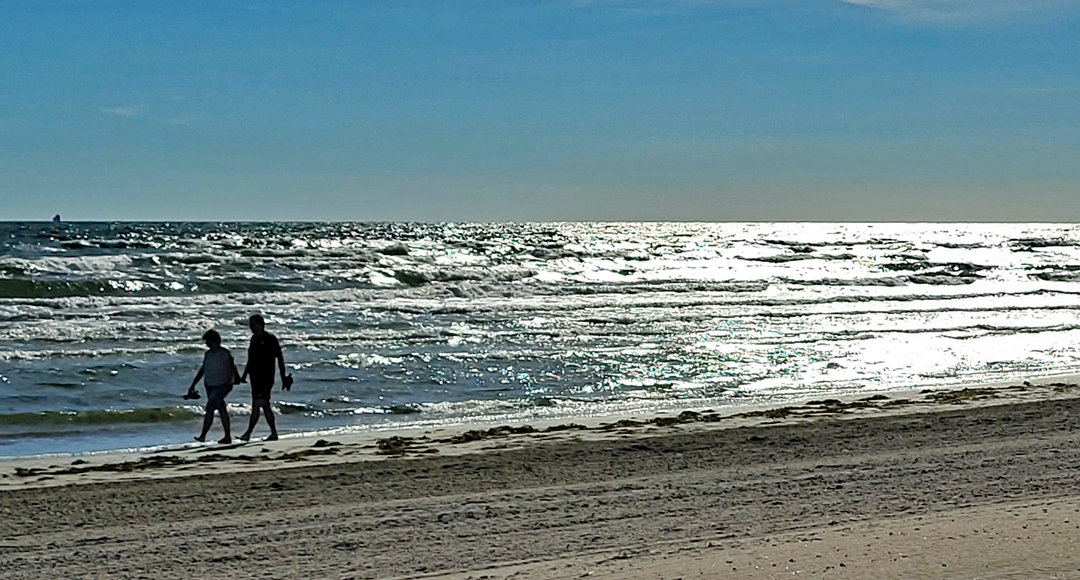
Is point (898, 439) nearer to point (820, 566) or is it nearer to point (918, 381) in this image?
point (820, 566)

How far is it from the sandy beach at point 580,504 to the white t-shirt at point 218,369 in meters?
0.80

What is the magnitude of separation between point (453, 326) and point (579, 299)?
11.4m

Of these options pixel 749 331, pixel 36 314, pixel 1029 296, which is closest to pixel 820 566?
pixel 749 331

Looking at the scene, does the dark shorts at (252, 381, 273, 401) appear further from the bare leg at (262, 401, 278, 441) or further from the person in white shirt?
the person in white shirt

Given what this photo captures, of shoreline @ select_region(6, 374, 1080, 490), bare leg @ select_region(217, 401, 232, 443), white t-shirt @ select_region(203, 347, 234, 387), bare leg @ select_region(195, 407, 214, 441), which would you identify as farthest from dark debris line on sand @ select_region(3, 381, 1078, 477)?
white t-shirt @ select_region(203, 347, 234, 387)

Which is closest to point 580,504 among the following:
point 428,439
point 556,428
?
point 428,439

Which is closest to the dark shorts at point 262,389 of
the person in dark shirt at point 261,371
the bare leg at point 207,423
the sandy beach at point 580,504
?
the person in dark shirt at point 261,371

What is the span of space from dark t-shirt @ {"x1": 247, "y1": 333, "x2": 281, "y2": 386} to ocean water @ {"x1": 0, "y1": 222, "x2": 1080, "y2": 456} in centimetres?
116

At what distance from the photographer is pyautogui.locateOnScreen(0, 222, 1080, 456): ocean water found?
1545cm

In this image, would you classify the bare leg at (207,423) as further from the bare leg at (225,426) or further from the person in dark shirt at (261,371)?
the person in dark shirt at (261,371)

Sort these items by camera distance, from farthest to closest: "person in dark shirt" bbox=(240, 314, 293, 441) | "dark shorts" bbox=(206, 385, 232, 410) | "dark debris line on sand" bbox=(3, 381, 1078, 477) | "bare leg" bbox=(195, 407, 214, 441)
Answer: "person in dark shirt" bbox=(240, 314, 293, 441), "dark shorts" bbox=(206, 385, 232, 410), "bare leg" bbox=(195, 407, 214, 441), "dark debris line on sand" bbox=(3, 381, 1078, 477)

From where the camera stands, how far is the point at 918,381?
18094 millimetres

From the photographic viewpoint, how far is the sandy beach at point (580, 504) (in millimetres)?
6523

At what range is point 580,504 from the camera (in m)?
8.28
